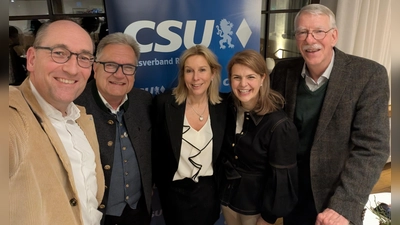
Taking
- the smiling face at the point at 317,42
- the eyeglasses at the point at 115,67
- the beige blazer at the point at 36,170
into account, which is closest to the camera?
the beige blazer at the point at 36,170

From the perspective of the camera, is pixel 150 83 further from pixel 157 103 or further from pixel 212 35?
pixel 212 35

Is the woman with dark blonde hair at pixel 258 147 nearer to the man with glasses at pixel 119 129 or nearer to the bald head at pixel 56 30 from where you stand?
the man with glasses at pixel 119 129

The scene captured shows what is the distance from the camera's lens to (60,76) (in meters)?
0.98

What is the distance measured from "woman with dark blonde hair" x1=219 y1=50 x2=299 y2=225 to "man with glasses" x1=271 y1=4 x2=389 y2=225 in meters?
0.10

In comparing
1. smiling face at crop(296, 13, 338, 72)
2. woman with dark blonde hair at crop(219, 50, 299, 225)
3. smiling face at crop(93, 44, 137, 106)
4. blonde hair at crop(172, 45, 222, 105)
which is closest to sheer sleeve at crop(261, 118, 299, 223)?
woman with dark blonde hair at crop(219, 50, 299, 225)

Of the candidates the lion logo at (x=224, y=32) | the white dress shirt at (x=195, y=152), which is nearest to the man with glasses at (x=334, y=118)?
the white dress shirt at (x=195, y=152)

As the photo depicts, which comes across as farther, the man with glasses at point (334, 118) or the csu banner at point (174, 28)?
the csu banner at point (174, 28)

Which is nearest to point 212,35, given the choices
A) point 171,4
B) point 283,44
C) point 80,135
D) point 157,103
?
point 171,4

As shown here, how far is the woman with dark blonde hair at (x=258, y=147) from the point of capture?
1.50m

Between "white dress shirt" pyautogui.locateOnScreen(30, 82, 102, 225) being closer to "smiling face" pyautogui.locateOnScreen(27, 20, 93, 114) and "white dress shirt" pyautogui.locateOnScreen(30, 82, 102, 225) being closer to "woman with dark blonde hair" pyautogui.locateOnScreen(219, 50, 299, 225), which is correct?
"smiling face" pyautogui.locateOnScreen(27, 20, 93, 114)

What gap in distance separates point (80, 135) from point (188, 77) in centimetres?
71

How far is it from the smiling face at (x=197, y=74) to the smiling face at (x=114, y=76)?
31cm

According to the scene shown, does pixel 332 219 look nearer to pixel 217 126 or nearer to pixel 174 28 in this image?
pixel 217 126

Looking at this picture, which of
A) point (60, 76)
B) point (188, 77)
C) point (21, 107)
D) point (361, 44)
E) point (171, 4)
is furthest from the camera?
point (361, 44)
